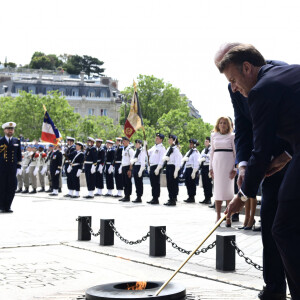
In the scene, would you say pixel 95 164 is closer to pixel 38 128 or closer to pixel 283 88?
pixel 283 88

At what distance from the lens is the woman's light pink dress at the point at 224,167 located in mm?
10523

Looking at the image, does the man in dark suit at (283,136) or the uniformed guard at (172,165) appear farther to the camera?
the uniformed guard at (172,165)

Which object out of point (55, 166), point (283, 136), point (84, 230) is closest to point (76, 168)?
point (55, 166)

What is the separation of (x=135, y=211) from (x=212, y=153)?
4401mm

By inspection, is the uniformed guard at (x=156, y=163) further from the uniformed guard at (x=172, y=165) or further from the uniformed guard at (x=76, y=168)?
the uniformed guard at (x=76, y=168)

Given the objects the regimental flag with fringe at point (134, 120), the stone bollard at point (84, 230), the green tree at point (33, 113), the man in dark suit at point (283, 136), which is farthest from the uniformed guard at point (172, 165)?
the green tree at point (33, 113)

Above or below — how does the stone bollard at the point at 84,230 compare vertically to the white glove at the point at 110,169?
below

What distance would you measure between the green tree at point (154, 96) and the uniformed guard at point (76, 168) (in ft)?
186

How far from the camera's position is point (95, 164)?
21.2 meters

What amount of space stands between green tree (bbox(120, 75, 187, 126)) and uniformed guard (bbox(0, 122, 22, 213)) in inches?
2479

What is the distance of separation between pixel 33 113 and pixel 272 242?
73876mm

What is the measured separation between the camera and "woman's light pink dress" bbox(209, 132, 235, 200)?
34.5 feet

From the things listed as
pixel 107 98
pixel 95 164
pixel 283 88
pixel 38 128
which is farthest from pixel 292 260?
pixel 107 98

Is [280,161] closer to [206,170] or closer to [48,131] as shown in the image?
[206,170]
